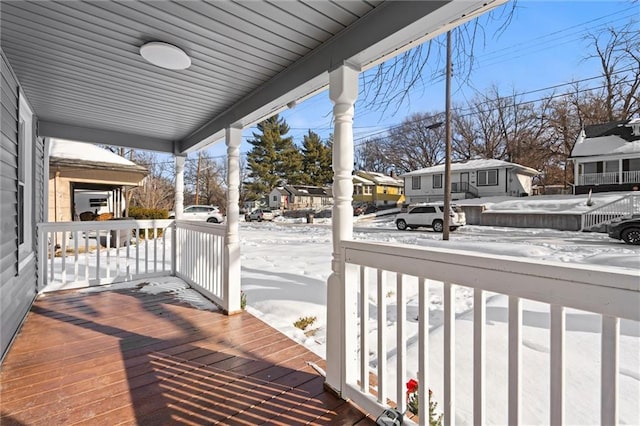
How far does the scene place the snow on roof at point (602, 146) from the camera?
7.38m

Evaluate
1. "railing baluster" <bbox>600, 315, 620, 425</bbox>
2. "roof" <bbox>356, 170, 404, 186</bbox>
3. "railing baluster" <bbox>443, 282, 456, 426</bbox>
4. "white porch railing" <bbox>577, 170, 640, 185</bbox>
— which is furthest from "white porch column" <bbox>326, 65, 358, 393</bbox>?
"roof" <bbox>356, 170, 404, 186</bbox>

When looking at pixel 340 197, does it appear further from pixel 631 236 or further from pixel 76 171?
pixel 76 171

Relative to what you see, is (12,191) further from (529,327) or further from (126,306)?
(529,327)

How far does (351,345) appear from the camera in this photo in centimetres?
178

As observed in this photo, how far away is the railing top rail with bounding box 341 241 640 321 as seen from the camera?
0.79 meters

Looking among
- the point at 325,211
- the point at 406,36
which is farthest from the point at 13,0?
the point at 325,211

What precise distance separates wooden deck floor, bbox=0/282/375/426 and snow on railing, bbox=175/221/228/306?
0.39 meters

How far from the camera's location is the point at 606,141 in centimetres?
967

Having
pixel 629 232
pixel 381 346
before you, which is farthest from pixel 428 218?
pixel 381 346

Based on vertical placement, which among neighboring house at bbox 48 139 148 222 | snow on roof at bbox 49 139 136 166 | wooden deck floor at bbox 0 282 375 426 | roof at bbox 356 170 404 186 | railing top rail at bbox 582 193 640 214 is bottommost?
wooden deck floor at bbox 0 282 375 426

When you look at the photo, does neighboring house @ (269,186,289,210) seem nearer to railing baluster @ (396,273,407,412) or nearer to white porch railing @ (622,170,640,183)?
white porch railing @ (622,170,640,183)

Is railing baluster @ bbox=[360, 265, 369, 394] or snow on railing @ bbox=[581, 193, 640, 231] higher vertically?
snow on railing @ bbox=[581, 193, 640, 231]

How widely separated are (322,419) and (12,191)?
2861 millimetres

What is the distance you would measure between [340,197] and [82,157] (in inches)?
335
